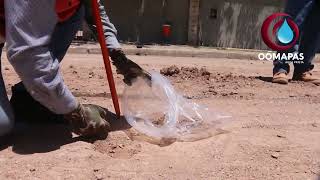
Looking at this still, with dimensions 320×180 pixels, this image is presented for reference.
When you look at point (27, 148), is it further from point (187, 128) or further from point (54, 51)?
point (187, 128)

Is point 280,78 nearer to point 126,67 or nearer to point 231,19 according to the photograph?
point 126,67

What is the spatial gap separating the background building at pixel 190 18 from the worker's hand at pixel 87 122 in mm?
9477

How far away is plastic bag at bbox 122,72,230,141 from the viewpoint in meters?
3.05

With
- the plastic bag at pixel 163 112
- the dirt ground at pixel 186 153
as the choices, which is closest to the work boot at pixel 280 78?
the dirt ground at pixel 186 153

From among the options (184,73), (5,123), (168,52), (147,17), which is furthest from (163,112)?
(147,17)

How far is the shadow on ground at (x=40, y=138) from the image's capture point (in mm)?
2738

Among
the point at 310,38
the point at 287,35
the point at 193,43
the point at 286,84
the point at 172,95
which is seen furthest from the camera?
the point at 193,43

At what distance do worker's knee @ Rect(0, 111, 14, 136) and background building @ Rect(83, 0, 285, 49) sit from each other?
375 inches

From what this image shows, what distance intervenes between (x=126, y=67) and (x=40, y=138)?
0.71m

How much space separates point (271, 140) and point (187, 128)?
50 centimetres

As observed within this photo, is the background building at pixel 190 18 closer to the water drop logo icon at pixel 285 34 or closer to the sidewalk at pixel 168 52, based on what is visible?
the sidewalk at pixel 168 52

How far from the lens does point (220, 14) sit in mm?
12328

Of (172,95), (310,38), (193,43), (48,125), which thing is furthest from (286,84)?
(193,43)

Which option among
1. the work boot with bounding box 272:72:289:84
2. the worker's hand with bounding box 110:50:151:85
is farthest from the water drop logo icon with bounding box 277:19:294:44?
the worker's hand with bounding box 110:50:151:85
